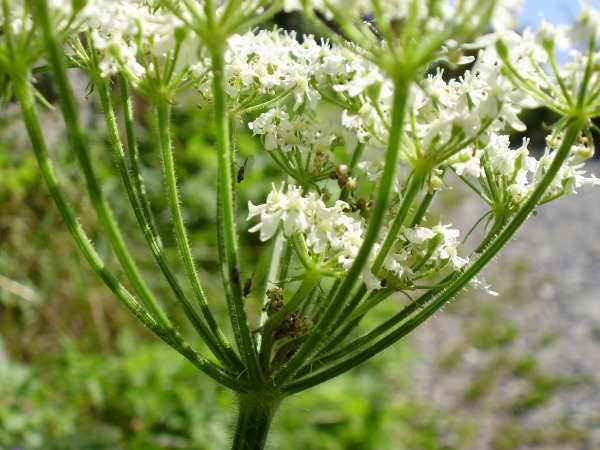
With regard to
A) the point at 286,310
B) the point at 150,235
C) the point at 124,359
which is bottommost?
the point at 286,310

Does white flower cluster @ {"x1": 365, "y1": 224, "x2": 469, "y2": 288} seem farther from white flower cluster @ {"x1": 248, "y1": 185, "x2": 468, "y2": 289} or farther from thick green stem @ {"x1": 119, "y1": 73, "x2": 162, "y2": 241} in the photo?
thick green stem @ {"x1": 119, "y1": 73, "x2": 162, "y2": 241}

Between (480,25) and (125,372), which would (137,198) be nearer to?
(480,25)

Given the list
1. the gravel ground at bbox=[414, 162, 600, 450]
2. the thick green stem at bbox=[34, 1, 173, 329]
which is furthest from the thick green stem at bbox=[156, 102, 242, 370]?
the gravel ground at bbox=[414, 162, 600, 450]

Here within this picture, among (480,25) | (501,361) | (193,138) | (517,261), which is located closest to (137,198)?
(480,25)

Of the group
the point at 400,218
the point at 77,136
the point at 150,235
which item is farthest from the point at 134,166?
the point at 400,218

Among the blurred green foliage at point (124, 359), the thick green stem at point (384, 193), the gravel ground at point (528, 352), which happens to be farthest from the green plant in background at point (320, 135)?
the gravel ground at point (528, 352)

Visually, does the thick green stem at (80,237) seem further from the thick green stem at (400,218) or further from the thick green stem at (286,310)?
the thick green stem at (400,218)

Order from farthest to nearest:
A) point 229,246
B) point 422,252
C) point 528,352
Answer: point 528,352 → point 422,252 → point 229,246

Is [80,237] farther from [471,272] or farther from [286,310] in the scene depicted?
[471,272]
